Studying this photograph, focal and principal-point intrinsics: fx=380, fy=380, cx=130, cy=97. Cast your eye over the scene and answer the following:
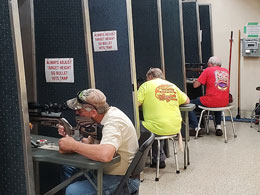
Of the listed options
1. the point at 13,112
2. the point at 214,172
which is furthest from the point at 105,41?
the point at 214,172

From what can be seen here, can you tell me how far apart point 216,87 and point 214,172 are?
4.90ft

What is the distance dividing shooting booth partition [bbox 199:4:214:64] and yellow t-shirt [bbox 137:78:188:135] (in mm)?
2840

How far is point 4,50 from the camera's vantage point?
1792 millimetres

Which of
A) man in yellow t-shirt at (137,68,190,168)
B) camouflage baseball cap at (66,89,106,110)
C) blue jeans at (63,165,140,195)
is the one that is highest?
camouflage baseball cap at (66,89,106,110)

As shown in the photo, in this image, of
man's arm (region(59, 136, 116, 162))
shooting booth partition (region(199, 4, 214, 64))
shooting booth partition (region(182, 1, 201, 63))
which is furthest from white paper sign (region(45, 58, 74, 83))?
shooting booth partition (region(199, 4, 214, 64))

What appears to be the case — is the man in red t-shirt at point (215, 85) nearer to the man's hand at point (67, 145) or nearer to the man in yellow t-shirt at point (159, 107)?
the man in yellow t-shirt at point (159, 107)

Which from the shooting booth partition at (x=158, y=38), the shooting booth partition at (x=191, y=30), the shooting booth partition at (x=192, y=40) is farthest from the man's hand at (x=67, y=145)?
the shooting booth partition at (x=191, y=30)

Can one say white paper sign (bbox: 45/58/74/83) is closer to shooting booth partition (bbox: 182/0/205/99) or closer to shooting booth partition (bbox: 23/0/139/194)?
shooting booth partition (bbox: 23/0/139/194)

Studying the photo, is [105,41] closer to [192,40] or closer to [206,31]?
[192,40]

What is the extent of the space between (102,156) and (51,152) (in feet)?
1.10

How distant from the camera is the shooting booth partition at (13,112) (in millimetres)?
1764

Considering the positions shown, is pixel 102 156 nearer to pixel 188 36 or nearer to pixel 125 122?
pixel 125 122

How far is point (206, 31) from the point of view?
6.41 meters

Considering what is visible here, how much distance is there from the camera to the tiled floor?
11.3 ft
